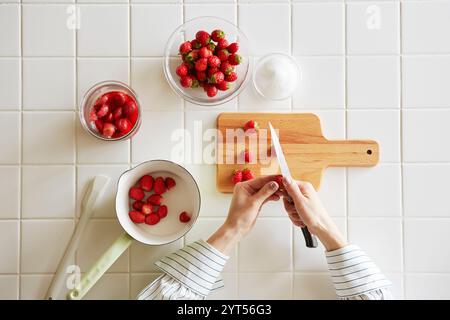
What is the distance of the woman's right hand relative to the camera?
1.16 m

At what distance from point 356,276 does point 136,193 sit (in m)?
0.59

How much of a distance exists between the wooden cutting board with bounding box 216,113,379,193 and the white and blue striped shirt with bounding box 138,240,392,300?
189 millimetres

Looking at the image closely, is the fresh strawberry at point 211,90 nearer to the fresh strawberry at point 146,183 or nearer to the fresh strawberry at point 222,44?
the fresh strawberry at point 222,44

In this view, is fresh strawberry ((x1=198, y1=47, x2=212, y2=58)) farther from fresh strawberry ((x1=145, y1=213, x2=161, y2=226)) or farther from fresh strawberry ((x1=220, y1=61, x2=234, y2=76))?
fresh strawberry ((x1=145, y1=213, x2=161, y2=226))

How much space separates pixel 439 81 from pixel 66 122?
1012 mm

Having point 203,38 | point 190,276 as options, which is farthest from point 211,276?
point 203,38

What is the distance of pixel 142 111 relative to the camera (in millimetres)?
1273

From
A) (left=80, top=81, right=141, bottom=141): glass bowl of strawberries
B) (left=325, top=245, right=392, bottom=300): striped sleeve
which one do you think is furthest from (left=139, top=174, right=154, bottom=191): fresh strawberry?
(left=325, top=245, right=392, bottom=300): striped sleeve

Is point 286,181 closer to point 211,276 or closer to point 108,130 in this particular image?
point 211,276

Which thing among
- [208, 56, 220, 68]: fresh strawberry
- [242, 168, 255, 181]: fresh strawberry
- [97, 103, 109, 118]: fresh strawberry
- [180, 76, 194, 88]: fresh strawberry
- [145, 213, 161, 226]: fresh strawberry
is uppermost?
[208, 56, 220, 68]: fresh strawberry

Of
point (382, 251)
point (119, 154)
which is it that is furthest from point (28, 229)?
point (382, 251)

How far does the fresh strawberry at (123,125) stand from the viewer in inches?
47.1

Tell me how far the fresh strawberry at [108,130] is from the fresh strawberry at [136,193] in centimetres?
15
